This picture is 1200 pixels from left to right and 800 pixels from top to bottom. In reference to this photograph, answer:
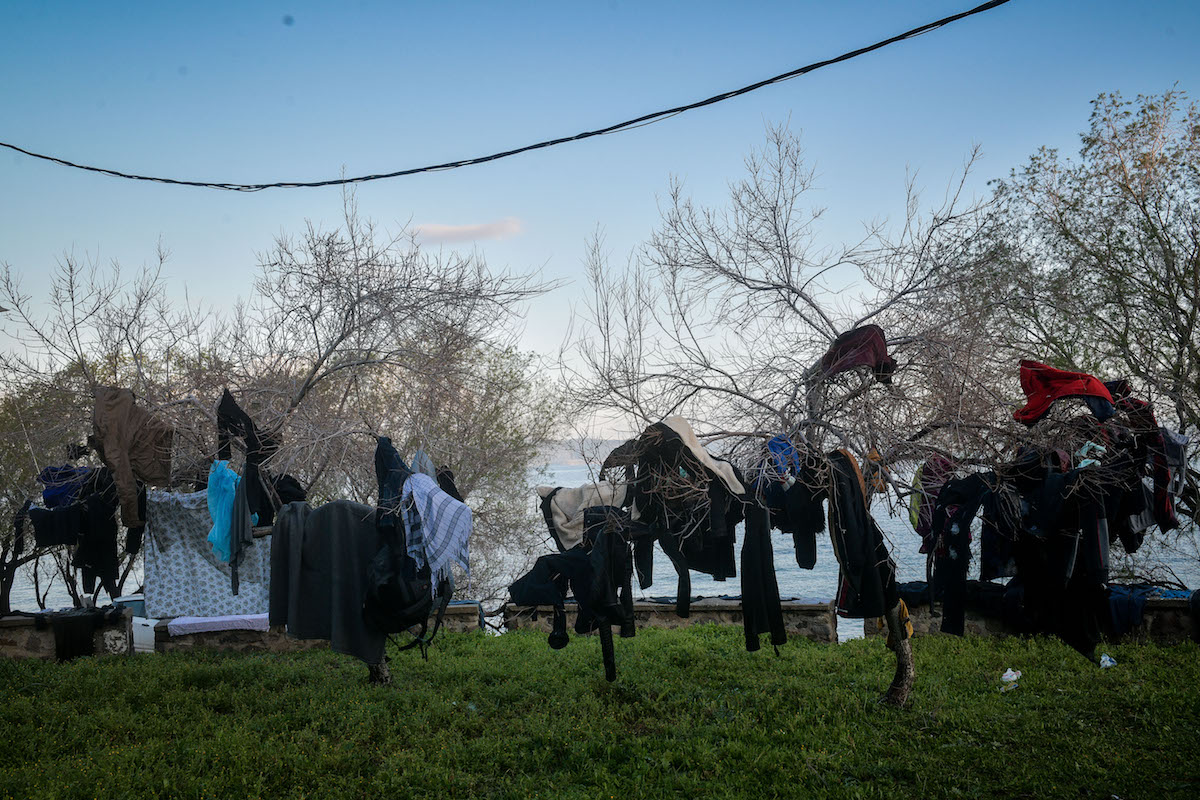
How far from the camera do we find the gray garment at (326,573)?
6.50m

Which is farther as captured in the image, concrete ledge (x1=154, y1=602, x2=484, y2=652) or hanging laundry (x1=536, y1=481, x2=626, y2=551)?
concrete ledge (x1=154, y1=602, x2=484, y2=652)

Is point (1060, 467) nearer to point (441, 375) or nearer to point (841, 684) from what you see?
point (841, 684)

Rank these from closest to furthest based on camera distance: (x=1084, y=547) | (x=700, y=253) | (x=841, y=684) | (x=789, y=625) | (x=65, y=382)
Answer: (x=1084, y=547) → (x=841, y=684) → (x=700, y=253) → (x=789, y=625) → (x=65, y=382)

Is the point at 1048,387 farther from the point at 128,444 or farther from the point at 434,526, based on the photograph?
the point at 128,444

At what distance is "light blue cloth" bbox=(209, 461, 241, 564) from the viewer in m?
8.02

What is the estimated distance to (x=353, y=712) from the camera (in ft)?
21.1

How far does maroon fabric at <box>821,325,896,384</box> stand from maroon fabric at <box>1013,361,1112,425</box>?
1.01m

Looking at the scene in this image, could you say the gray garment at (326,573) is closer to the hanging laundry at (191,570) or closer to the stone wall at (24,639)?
the hanging laundry at (191,570)

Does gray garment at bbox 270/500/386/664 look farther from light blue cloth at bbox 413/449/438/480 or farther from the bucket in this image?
the bucket

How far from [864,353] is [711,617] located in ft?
18.6

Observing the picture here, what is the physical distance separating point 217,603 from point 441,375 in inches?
170

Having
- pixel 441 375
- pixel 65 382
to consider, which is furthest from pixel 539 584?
pixel 65 382

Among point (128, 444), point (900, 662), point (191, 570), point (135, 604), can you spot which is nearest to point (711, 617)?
point (900, 662)

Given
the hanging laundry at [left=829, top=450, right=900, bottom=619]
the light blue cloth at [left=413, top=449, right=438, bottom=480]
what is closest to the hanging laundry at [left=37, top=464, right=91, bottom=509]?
the light blue cloth at [left=413, top=449, right=438, bottom=480]
